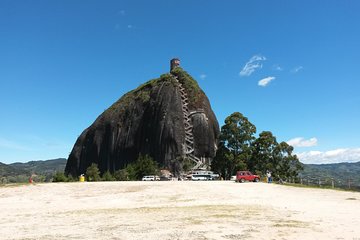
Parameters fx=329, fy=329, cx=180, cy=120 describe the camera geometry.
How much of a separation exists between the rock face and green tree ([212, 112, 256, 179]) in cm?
1758

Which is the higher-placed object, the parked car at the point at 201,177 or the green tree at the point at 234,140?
the green tree at the point at 234,140

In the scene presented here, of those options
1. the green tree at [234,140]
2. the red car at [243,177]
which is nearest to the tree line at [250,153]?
the green tree at [234,140]

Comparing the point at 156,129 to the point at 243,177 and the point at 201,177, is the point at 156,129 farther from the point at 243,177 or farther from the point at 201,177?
the point at 243,177

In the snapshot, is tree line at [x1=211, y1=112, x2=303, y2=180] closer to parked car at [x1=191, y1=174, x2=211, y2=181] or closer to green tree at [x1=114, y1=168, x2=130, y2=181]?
parked car at [x1=191, y1=174, x2=211, y2=181]

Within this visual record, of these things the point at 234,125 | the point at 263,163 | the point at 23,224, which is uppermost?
the point at 234,125

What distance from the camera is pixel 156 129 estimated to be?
93500 mm

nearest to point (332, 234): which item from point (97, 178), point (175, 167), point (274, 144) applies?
point (274, 144)

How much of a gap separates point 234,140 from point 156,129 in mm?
30915

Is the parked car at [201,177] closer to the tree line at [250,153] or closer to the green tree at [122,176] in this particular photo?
the tree line at [250,153]

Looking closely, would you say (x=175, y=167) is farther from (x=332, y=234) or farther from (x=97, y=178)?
Answer: (x=332, y=234)

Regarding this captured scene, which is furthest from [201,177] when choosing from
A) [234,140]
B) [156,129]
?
[156,129]

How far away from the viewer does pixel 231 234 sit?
36.9ft

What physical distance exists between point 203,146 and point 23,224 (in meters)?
79.1

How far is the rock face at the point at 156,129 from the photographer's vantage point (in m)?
90.1
